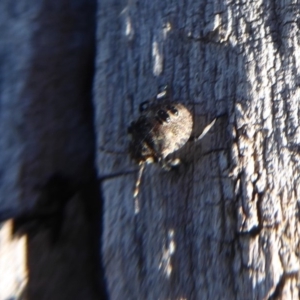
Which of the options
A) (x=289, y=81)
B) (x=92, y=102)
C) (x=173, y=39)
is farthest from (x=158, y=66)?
(x=289, y=81)

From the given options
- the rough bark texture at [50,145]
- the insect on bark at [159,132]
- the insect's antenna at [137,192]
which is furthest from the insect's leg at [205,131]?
the rough bark texture at [50,145]

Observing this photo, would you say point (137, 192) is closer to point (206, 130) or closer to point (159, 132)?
point (206, 130)

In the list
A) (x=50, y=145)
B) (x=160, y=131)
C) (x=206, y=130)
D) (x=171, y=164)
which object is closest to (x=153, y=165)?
(x=171, y=164)

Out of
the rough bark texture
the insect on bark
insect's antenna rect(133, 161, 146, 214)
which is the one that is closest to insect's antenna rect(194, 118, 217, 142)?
the insect on bark

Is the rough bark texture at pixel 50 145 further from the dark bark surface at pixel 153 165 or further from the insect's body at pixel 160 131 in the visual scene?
the insect's body at pixel 160 131

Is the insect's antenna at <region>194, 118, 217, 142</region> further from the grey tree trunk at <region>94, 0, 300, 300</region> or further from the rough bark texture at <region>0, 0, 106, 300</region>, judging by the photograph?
the rough bark texture at <region>0, 0, 106, 300</region>

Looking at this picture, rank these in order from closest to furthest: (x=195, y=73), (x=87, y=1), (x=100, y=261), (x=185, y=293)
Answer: (x=185, y=293)
(x=100, y=261)
(x=195, y=73)
(x=87, y=1)

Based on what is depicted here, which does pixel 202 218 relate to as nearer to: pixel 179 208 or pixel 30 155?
pixel 179 208
